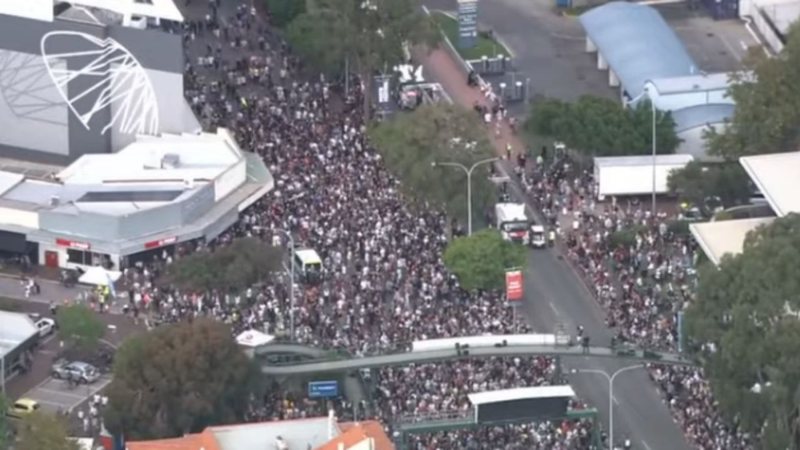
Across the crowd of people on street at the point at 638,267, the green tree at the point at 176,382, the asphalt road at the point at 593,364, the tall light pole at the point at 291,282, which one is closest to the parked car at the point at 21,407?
the green tree at the point at 176,382

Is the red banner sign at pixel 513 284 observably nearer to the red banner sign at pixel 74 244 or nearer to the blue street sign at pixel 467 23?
the red banner sign at pixel 74 244

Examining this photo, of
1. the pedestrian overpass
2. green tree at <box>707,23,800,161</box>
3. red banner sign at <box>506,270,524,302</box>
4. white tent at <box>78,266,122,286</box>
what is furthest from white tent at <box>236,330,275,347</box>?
green tree at <box>707,23,800,161</box>

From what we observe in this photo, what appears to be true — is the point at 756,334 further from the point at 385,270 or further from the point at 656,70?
the point at 656,70

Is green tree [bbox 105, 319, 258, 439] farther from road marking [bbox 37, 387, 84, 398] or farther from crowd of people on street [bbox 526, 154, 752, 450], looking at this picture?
crowd of people on street [bbox 526, 154, 752, 450]

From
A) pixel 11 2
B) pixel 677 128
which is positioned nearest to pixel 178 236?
pixel 11 2

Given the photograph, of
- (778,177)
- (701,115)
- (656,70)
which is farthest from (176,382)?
(656,70)

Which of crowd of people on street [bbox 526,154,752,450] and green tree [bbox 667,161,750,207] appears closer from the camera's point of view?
crowd of people on street [bbox 526,154,752,450]
